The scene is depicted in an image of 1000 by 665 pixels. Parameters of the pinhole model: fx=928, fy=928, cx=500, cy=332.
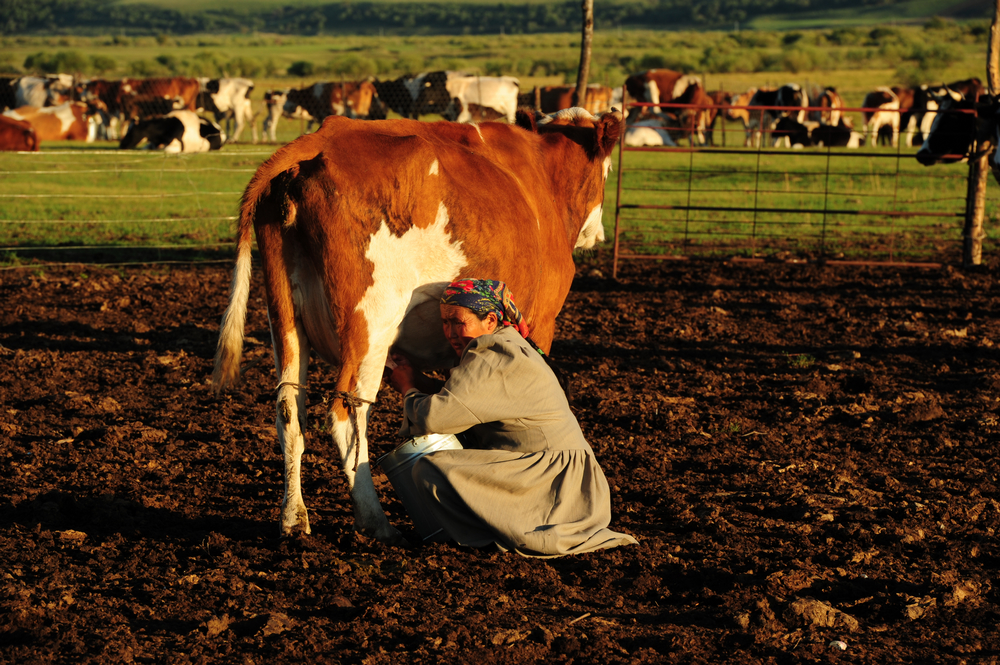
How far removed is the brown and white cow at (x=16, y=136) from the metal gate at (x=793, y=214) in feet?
38.9

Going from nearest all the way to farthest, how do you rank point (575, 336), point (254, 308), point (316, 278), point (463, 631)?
point (463, 631), point (316, 278), point (575, 336), point (254, 308)

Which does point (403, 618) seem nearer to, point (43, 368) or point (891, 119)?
point (43, 368)

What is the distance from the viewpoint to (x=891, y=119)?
2702 cm

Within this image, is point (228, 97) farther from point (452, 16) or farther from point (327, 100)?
point (452, 16)

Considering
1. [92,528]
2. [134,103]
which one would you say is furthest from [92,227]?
[134,103]

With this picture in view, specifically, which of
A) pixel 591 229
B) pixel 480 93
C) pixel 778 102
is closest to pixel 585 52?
pixel 591 229

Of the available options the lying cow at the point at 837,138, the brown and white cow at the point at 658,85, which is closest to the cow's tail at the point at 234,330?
the lying cow at the point at 837,138

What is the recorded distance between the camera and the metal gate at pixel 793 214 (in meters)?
10.9

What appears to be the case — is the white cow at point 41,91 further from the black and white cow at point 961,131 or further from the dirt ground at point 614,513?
the black and white cow at point 961,131

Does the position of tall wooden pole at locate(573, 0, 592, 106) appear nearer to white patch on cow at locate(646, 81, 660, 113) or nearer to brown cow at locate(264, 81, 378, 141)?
brown cow at locate(264, 81, 378, 141)

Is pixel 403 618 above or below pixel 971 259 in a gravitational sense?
below

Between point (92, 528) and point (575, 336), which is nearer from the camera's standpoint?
point (92, 528)

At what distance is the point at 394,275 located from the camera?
394 cm

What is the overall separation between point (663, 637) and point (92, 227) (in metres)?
10.9
